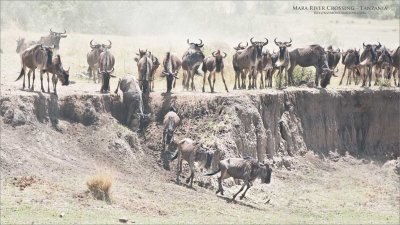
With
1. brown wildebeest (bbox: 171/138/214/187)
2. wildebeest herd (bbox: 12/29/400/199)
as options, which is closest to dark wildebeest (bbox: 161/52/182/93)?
wildebeest herd (bbox: 12/29/400/199)

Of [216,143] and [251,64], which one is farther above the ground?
[251,64]

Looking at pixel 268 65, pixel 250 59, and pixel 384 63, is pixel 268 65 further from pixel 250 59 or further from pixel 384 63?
pixel 384 63

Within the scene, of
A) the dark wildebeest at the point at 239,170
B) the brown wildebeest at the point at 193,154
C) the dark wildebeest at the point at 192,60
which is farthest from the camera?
the dark wildebeest at the point at 192,60

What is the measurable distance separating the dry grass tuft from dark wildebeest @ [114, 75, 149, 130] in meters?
5.81

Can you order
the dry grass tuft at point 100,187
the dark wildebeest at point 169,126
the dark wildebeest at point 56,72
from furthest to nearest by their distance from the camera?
the dark wildebeest at point 56,72
the dark wildebeest at point 169,126
the dry grass tuft at point 100,187

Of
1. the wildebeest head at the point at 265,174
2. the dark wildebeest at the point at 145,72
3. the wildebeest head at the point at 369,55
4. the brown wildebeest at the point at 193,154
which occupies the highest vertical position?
the wildebeest head at the point at 369,55

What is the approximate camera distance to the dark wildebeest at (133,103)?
29.1 m

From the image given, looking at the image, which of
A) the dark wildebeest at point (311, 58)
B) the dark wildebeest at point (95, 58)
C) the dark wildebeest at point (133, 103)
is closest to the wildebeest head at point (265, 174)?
the dark wildebeest at point (133, 103)

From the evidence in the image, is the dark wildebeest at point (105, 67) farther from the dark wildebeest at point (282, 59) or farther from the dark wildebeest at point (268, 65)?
the dark wildebeest at point (282, 59)

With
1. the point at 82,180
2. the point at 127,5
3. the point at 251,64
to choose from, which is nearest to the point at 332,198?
the point at 251,64

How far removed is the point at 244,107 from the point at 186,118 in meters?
2.01

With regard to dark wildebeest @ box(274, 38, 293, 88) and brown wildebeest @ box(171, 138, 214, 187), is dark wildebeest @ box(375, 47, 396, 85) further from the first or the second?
brown wildebeest @ box(171, 138, 214, 187)

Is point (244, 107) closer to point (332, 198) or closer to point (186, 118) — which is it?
point (186, 118)

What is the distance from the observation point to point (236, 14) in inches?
2965
